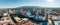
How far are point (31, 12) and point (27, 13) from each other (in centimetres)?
5

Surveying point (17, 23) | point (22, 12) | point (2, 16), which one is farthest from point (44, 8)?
point (2, 16)

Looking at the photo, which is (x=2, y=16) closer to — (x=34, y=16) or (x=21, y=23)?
(x=21, y=23)

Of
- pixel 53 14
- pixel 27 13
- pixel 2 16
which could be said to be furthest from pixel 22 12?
pixel 53 14

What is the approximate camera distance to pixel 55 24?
1.19 meters

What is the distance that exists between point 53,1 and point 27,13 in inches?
13.4

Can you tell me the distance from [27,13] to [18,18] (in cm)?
12

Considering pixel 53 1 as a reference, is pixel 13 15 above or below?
below

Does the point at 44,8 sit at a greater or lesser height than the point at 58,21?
greater

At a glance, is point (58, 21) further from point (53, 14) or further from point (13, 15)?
point (13, 15)

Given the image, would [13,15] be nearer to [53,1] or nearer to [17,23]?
[17,23]

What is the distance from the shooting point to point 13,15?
120 cm

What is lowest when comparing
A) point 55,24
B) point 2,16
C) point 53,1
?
point 55,24

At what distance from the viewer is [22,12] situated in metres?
1.21

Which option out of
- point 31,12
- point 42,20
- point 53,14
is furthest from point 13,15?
point 53,14
